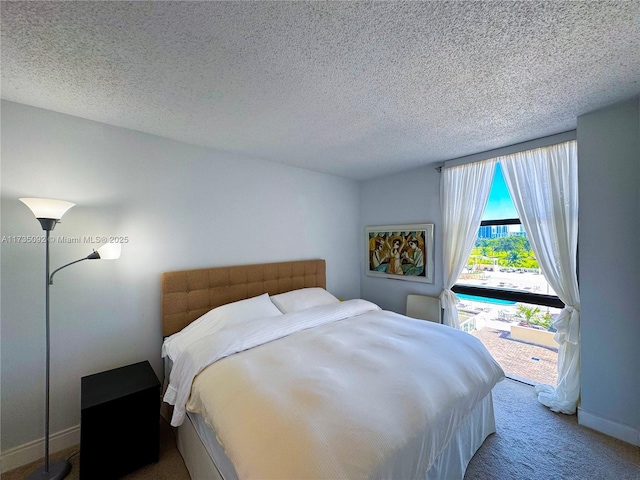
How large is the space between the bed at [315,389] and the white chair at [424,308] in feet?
2.88

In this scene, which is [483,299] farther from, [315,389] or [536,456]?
[315,389]

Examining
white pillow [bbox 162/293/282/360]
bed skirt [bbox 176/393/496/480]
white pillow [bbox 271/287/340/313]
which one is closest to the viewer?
bed skirt [bbox 176/393/496/480]

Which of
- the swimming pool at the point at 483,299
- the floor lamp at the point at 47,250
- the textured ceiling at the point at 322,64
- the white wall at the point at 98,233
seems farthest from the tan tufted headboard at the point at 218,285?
the swimming pool at the point at 483,299

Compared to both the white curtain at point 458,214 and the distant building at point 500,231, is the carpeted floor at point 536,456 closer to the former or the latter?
the white curtain at point 458,214

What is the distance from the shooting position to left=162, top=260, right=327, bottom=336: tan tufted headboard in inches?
88.0

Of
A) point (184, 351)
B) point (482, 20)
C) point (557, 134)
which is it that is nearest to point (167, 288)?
point (184, 351)

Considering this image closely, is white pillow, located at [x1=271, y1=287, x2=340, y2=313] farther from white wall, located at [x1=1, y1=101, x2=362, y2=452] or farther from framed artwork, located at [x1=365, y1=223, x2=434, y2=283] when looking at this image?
framed artwork, located at [x1=365, y1=223, x2=434, y2=283]

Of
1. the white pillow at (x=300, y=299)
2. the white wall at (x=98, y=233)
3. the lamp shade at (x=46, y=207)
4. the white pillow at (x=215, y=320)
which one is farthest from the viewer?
the white pillow at (x=300, y=299)

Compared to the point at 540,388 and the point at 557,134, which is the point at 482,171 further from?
the point at 540,388

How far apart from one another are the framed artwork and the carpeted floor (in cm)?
161

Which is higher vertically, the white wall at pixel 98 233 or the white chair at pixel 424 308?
the white wall at pixel 98 233

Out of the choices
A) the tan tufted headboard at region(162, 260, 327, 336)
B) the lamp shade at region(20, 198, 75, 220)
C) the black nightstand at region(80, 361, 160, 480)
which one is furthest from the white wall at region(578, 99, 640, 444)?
the lamp shade at region(20, 198, 75, 220)

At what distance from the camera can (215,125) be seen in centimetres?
207

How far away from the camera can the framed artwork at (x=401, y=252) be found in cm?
323
